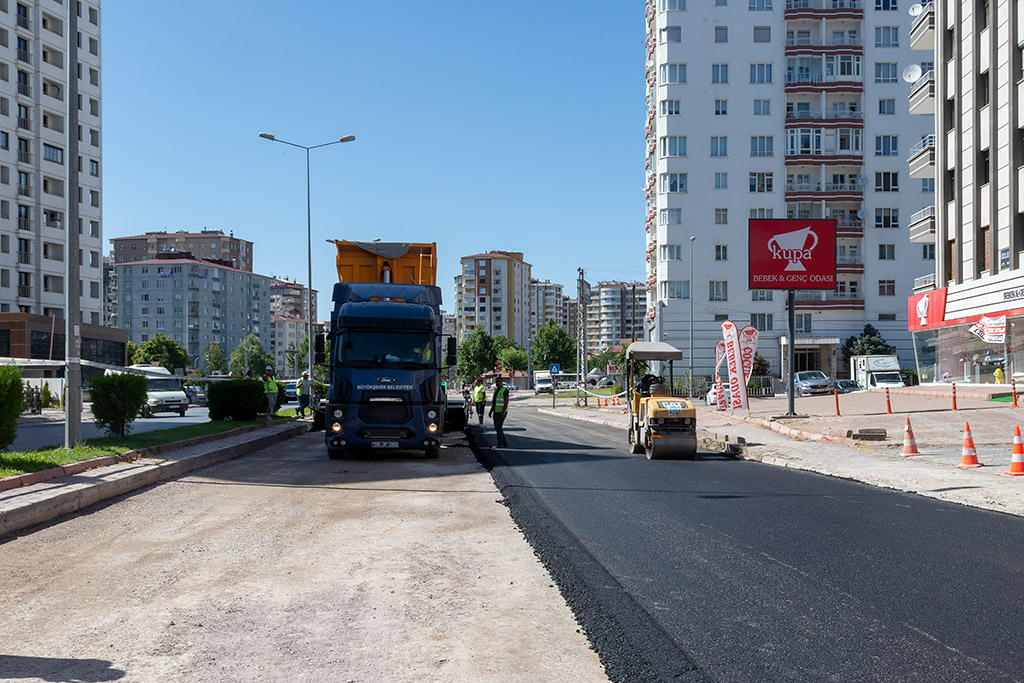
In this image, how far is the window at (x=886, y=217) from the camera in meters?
67.2

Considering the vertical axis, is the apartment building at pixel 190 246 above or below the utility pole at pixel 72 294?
above

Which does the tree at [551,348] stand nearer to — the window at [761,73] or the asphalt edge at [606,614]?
the window at [761,73]

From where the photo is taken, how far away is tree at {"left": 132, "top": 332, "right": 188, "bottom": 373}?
111m

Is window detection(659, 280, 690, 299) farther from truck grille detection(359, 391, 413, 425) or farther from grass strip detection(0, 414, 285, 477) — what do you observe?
truck grille detection(359, 391, 413, 425)

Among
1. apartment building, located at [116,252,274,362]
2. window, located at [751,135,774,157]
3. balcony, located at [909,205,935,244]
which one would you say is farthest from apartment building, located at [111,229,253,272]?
balcony, located at [909,205,935,244]

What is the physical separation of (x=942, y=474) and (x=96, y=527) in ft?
39.0

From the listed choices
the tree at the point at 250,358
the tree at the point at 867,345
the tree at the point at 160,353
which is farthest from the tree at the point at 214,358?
the tree at the point at 867,345

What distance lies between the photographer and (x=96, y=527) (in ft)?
29.2

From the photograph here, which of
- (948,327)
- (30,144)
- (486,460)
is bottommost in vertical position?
(486,460)

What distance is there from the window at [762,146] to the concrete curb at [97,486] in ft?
191

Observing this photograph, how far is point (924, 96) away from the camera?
4169 cm

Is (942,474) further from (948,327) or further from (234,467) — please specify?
(948,327)

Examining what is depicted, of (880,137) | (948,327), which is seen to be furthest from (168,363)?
(948,327)

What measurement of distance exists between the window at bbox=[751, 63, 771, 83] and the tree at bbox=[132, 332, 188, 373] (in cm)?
7682
